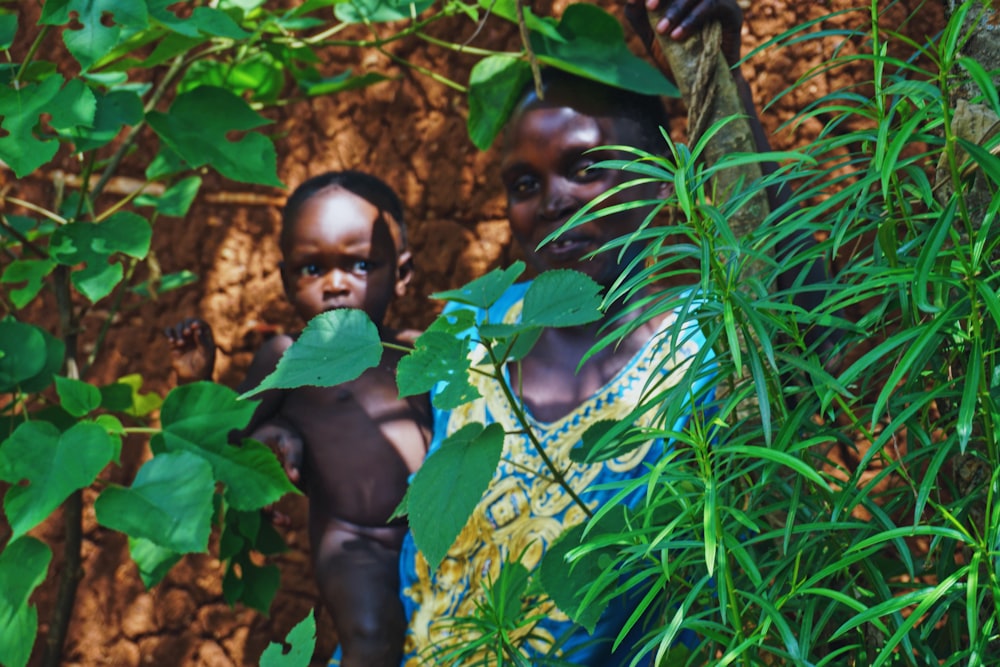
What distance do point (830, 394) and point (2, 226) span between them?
3.63ft

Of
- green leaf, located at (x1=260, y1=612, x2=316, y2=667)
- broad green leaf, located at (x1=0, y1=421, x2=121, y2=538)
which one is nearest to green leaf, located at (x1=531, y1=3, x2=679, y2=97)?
broad green leaf, located at (x1=0, y1=421, x2=121, y2=538)

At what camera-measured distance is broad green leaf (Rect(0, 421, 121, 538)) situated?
114cm

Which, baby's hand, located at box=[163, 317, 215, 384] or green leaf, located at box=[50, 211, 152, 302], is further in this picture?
baby's hand, located at box=[163, 317, 215, 384]

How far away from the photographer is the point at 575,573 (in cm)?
87

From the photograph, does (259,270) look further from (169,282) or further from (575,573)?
(575,573)

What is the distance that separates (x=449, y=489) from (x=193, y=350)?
0.81 m

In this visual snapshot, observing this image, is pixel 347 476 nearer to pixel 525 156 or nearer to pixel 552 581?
pixel 525 156

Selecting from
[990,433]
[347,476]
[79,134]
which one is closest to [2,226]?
[79,134]

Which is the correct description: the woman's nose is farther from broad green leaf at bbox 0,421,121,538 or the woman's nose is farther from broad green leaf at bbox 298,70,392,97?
broad green leaf at bbox 0,421,121,538

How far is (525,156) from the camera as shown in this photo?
1.40 m

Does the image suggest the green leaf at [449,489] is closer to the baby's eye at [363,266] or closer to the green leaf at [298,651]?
the green leaf at [298,651]

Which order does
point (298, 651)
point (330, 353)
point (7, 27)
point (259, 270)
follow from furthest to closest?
point (259, 270), point (7, 27), point (330, 353), point (298, 651)

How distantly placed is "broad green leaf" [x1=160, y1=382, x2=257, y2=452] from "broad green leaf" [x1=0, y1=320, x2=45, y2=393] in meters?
0.16

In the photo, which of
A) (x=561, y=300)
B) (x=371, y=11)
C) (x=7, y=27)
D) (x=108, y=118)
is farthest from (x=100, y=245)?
(x=561, y=300)
